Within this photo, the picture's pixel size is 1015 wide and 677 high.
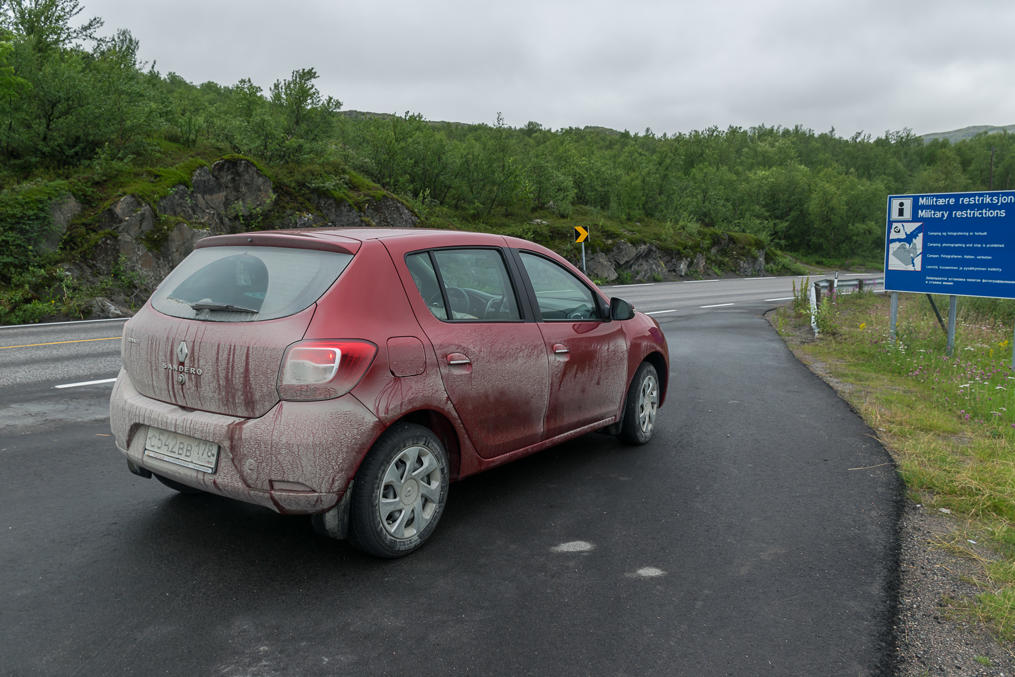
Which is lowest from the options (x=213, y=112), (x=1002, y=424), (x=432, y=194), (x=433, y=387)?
(x=1002, y=424)

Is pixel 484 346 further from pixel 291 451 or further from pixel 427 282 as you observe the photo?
pixel 291 451

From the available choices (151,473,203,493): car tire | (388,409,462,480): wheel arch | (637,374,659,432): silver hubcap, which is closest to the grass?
(637,374,659,432): silver hubcap

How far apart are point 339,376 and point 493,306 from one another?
136 cm

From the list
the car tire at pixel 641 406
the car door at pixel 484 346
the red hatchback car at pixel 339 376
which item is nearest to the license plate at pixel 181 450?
the red hatchback car at pixel 339 376

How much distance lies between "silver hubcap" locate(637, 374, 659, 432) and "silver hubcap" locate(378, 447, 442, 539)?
97.5 inches

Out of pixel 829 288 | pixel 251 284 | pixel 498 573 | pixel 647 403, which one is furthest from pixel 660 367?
pixel 829 288

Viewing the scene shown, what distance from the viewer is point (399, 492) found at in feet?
12.3

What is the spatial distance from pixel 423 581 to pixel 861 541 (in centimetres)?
246

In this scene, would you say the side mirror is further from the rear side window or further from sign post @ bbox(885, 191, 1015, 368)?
sign post @ bbox(885, 191, 1015, 368)

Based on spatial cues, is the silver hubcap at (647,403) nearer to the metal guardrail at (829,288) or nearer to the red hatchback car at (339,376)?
the red hatchback car at (339,376)

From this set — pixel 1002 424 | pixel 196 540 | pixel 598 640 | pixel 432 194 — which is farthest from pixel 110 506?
pixel 432 194

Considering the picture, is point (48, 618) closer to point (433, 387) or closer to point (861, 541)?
point (433, 387)

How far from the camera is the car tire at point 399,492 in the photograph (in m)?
3.59

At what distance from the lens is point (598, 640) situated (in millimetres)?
3047
